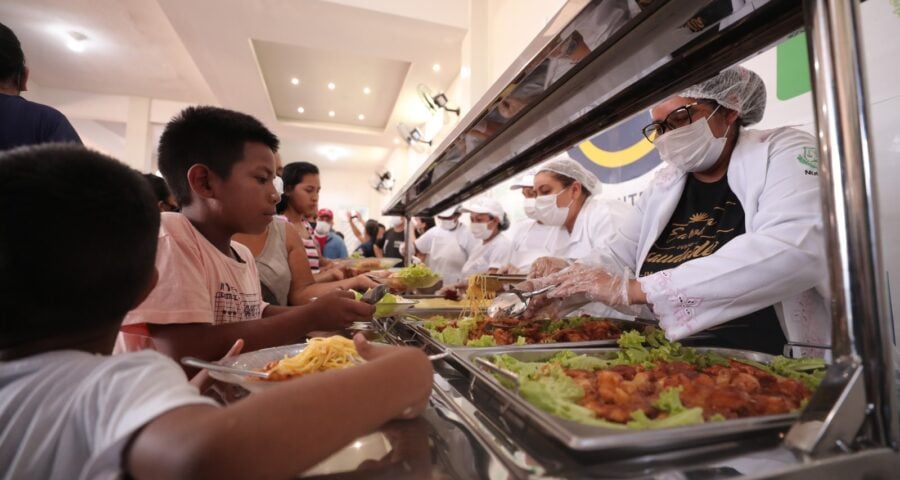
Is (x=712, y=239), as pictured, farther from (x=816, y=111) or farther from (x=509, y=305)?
(x=816, y=111)

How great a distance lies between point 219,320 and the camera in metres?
1.35

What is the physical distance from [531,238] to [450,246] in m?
2.05

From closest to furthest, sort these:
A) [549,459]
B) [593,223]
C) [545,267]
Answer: [549,459] → [545,267] → [593,223]

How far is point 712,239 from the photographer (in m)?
1.55

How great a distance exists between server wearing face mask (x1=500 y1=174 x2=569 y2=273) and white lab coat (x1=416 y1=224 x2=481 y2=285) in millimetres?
1496

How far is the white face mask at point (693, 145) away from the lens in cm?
154

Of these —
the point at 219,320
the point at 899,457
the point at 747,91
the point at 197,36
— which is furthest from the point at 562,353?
the point at 197,36

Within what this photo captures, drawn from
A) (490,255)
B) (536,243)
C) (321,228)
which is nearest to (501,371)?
(536,243)

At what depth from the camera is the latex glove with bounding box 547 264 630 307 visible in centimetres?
136

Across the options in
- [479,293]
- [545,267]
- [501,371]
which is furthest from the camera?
[545,267]

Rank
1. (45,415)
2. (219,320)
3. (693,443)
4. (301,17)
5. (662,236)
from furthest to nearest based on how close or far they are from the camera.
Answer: (301,17) → (662,236) → (219,320) → (693,443) → (45,415)

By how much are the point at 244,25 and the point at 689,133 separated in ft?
18.1

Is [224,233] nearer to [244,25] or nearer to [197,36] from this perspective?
[244,25]

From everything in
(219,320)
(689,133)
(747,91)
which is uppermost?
(747,91)
